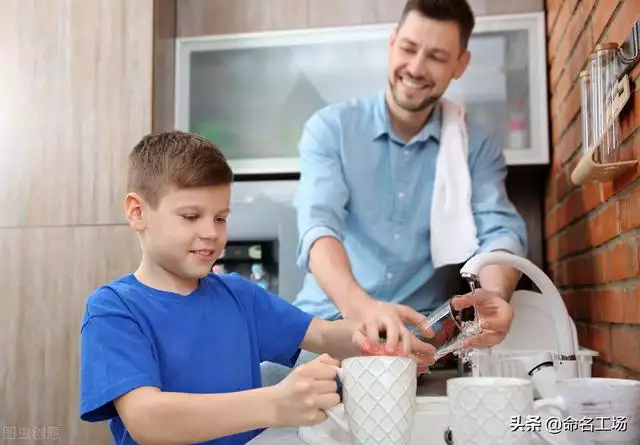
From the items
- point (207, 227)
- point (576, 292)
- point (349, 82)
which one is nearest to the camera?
point (207, 227)

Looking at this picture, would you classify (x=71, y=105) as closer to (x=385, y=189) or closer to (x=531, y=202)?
(x=385, y=189)

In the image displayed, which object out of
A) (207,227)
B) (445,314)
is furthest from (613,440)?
(207,227)

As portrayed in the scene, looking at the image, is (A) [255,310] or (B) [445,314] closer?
(B) [445,314]

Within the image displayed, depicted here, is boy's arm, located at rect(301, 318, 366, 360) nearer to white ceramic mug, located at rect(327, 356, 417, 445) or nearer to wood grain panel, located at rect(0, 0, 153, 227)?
white ceramic mug, located at rect(327, 356, 417, 445)

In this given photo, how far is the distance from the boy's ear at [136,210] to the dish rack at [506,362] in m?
0.56

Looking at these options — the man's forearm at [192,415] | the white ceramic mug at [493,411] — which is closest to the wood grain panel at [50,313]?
the man's forearm at [192,415]

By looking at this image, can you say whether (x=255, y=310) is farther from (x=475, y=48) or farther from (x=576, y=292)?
(x=475, y=48)

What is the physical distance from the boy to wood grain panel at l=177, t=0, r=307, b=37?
128 centimetres

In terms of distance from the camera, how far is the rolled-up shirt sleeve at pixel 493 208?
1.59 m

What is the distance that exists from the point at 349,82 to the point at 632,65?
1221mm

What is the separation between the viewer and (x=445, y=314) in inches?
39.4

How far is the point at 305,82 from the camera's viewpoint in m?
2.19

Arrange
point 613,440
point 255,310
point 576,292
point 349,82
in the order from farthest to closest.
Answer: point 349,82, point 576,292, point 255,310, point 613,440

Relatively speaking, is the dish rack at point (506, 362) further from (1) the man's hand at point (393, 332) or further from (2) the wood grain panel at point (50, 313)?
(2) the wood grain panel at point (50, 313)
